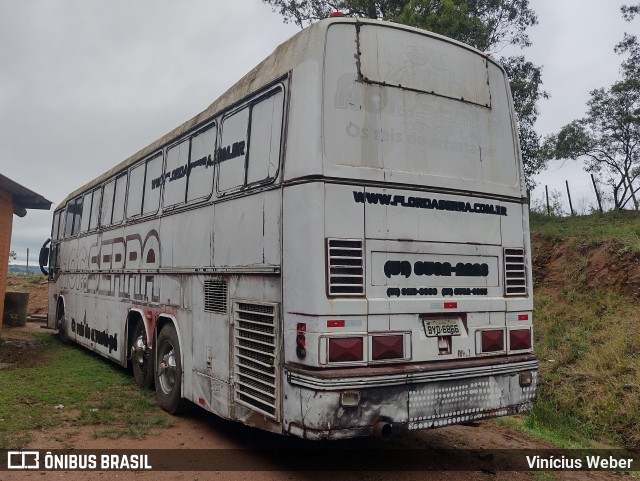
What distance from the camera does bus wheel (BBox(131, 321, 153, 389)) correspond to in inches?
292

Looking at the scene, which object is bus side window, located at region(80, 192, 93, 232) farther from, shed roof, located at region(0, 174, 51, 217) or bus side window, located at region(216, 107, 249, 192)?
bus side window, located at region(216, 107, 249, 192)

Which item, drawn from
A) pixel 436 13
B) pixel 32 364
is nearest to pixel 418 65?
pixel 32 364

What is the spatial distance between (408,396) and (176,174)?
4072 mm

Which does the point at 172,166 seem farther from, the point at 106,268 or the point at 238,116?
the point at 106,268

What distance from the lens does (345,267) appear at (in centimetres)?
418

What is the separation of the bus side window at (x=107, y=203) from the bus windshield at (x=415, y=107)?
619 centimetres

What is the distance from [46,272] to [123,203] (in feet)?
23.1

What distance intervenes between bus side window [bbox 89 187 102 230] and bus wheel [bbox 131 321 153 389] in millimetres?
3152

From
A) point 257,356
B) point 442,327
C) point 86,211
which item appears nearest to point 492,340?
point 442,327

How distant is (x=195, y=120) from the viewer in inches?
254

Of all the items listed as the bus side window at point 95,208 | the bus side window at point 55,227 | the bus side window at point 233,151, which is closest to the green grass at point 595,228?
the bus side window at point 233,151

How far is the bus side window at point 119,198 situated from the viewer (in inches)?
347

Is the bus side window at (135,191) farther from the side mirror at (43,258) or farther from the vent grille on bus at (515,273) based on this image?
the side mirror at (43,258)

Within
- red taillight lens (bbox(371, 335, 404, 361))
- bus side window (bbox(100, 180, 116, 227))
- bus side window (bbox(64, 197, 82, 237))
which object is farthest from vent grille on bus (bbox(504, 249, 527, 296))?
bus side window (bbox(64, 197, 82, 237))
